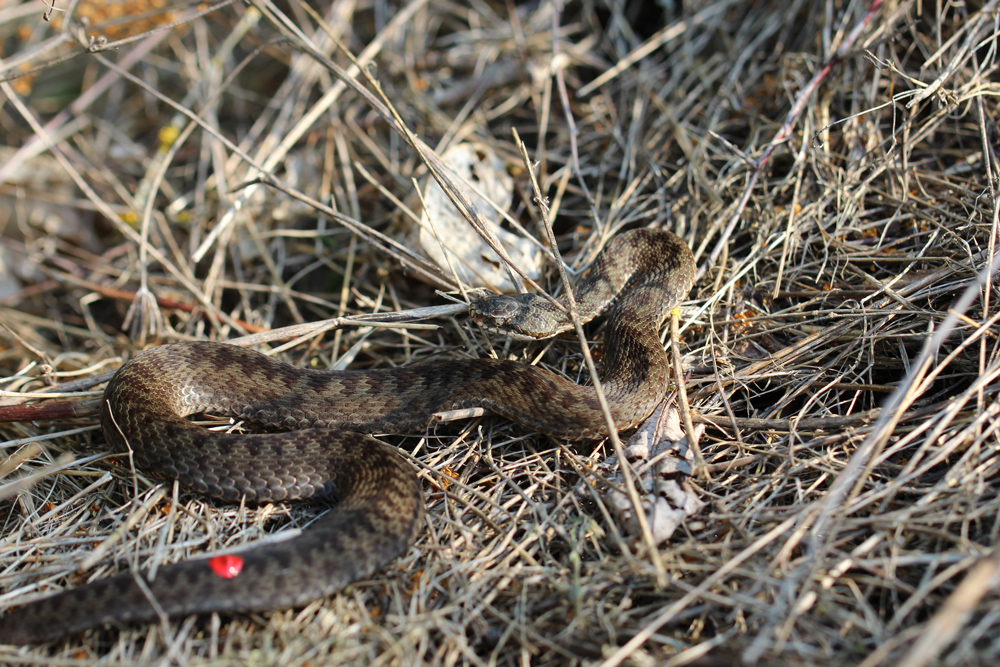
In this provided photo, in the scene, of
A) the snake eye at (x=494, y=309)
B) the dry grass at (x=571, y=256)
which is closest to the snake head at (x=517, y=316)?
the snake eye at (x=494, y=309)

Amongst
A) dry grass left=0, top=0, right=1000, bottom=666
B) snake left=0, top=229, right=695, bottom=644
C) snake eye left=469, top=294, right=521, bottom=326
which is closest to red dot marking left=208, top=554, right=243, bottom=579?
snake left=0, top=229, right=695, bottom=644

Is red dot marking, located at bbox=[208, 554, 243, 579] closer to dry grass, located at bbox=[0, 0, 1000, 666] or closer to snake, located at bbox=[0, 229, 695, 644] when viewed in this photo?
snake, located at bbox=[0, 229, 695, 644]

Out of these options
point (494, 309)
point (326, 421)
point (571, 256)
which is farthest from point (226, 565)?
point (571, 256)

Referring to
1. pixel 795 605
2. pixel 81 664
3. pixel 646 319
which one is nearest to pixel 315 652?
pixel 81 664

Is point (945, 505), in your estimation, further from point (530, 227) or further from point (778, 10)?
point (778, 10)

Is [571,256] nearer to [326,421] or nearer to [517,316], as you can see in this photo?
[517,316]

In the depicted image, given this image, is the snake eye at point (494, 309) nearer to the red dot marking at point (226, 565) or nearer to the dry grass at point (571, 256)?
the dry grass at point (571, 256)
